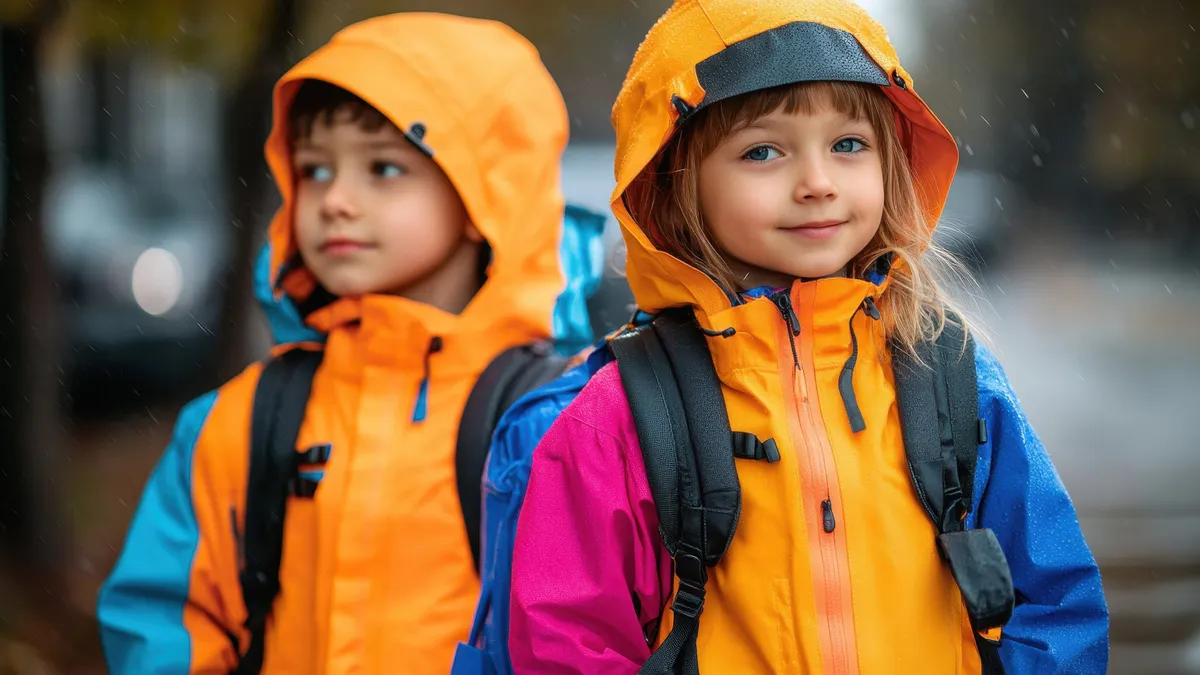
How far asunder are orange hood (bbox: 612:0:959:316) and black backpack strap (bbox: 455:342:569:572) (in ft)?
1.83

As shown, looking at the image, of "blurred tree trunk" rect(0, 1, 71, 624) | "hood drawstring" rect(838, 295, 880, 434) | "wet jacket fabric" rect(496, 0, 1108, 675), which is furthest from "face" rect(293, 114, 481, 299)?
"blurred tree trunk" rect(0, 1, 71, 624)

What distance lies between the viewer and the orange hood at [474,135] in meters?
2.84

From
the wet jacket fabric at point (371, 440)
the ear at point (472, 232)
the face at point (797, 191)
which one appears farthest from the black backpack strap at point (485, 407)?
the face at point (797, 191)

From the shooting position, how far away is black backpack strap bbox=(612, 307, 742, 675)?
2018 millimetres

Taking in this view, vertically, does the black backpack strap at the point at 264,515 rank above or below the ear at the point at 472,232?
below

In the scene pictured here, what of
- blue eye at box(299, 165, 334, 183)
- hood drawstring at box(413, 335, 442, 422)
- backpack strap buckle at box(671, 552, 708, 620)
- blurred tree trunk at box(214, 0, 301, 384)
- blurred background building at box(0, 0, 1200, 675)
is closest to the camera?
backpack strap buckle at box(671, 552, 708, 620)

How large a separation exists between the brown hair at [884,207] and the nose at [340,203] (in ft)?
2.42

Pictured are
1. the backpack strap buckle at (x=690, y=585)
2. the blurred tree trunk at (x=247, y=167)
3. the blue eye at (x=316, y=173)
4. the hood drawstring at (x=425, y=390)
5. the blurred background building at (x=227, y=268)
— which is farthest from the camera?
the blurred background building at (x=227, y=268)

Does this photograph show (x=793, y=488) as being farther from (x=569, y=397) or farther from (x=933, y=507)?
(x=569, y=397)

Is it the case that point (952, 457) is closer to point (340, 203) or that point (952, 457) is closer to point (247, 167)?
point (340, 203)

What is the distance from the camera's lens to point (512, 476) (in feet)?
8.14

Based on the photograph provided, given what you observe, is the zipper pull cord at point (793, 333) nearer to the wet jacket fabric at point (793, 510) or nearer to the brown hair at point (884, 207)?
the wet jacket fabric at point (793, 510)

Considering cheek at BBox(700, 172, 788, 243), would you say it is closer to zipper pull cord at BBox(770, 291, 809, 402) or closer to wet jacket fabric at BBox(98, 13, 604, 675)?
zipper pull cord at BBox(770, 291, 809, 402)

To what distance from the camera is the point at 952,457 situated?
2102mm
